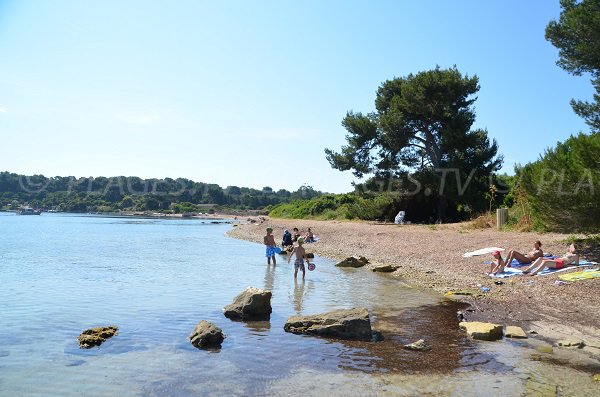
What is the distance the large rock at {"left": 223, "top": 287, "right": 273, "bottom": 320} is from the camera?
38.2 ft

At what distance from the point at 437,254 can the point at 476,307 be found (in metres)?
9.32

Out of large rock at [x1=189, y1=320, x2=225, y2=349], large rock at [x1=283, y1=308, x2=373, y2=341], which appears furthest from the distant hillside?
large rock at [x1=189, y1=320, x2=225, y2=349]

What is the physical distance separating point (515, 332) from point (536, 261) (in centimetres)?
634

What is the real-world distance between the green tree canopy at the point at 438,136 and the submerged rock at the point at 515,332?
26140 millimetres

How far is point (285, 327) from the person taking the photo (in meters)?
10.6

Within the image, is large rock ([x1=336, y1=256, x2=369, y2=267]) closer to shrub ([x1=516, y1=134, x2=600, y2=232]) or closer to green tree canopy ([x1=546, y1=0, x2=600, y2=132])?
shrub ([x1=516, y1=134, x2=600, y2=232])

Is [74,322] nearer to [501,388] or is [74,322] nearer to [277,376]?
[277,376]

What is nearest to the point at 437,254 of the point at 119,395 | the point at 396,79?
the point at 119,395

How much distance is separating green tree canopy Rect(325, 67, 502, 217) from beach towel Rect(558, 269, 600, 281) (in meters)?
21.7

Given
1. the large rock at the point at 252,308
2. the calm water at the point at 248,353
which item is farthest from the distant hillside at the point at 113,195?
the large rock at the point at 252,308

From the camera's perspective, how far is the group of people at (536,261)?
49.0 feet

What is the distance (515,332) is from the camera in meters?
9.88

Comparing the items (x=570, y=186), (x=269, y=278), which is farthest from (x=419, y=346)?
(x=269, y=278)

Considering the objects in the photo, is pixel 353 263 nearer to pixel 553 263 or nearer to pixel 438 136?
pixel 553 263
